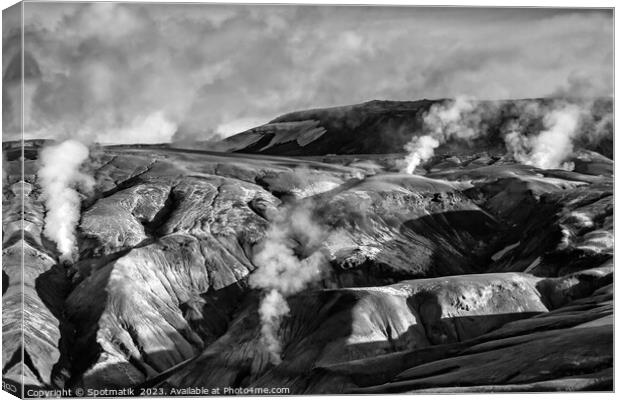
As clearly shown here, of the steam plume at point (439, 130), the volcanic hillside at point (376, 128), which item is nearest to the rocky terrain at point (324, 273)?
the volcanic hillside at point (376, 128)

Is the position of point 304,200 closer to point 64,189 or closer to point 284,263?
point 284,263

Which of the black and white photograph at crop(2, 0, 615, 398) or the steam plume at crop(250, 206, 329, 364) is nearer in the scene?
the black and white photograph at crop(2, 0, 615, 398)

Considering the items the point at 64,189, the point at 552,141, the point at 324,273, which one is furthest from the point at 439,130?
the point at 64,189

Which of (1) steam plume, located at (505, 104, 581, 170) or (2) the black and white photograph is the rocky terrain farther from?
(1) steam plume, located at (505, 104, 581, 170)

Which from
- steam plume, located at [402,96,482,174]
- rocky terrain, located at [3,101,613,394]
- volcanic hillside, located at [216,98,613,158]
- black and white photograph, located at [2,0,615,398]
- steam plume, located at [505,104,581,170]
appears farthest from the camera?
steam plume, located at [505,104,581,170]

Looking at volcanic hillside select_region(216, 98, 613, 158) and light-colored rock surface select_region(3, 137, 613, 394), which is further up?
volcanic hillside select_region(216, 98, 613, 158)

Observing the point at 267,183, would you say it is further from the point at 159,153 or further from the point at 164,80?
the point at 164,80

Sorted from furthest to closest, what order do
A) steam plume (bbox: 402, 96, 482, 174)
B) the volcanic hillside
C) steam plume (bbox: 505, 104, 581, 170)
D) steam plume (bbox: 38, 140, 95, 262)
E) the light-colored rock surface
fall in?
steam plume (bbox: 505, 104, 581, 170) → steam plume (bbox: 402, 96, 482, 174) → steam plume (bbox: 38, 140, 95, 262) → the volcanic hillside → the light-colored rock surface

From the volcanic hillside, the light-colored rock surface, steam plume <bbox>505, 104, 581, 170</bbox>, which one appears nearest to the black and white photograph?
the light-colored rock surface
